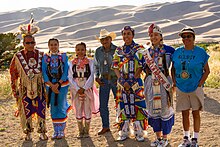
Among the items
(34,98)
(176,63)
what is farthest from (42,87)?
(176,63)

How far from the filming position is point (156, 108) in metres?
5.73

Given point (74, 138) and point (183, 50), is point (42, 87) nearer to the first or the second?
point (74, 138)

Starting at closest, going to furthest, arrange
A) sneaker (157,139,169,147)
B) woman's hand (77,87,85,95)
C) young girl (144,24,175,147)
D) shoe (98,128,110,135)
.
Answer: young girl (144,24,175,147) → sneaker (157,139,169,147) → woman's hand (77,87,85,95) → shoe (98,128,110,135)

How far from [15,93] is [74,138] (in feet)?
4.22

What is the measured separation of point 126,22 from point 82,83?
91.2 meters

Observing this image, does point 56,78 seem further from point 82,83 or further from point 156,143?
point 156,143

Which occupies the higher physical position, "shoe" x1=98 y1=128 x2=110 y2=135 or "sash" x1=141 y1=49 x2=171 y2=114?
"sash" x1=141 y1=49 x2=171 y2=114

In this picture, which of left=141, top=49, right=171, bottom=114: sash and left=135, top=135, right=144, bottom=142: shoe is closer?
left=141, top=49, right=171, bottom=114: sash

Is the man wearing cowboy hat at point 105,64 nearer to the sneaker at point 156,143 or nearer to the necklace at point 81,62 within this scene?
the necklace at point 81,62

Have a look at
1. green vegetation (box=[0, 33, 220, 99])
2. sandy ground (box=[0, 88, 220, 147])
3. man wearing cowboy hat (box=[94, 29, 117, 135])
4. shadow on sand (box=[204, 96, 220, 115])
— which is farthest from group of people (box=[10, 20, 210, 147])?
green vegetation (box=[0, 33, 220, 99])

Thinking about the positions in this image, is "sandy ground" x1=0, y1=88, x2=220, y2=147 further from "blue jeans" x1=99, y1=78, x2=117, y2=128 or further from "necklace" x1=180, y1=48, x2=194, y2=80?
"necklace" x1=180, y1=48, x2=194, y2=80

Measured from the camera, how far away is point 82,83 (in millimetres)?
6523

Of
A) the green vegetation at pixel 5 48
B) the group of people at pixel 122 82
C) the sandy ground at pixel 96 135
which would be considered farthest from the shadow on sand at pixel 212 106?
the green vegetation at pixel 5 48

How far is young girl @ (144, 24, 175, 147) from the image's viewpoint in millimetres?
5645
